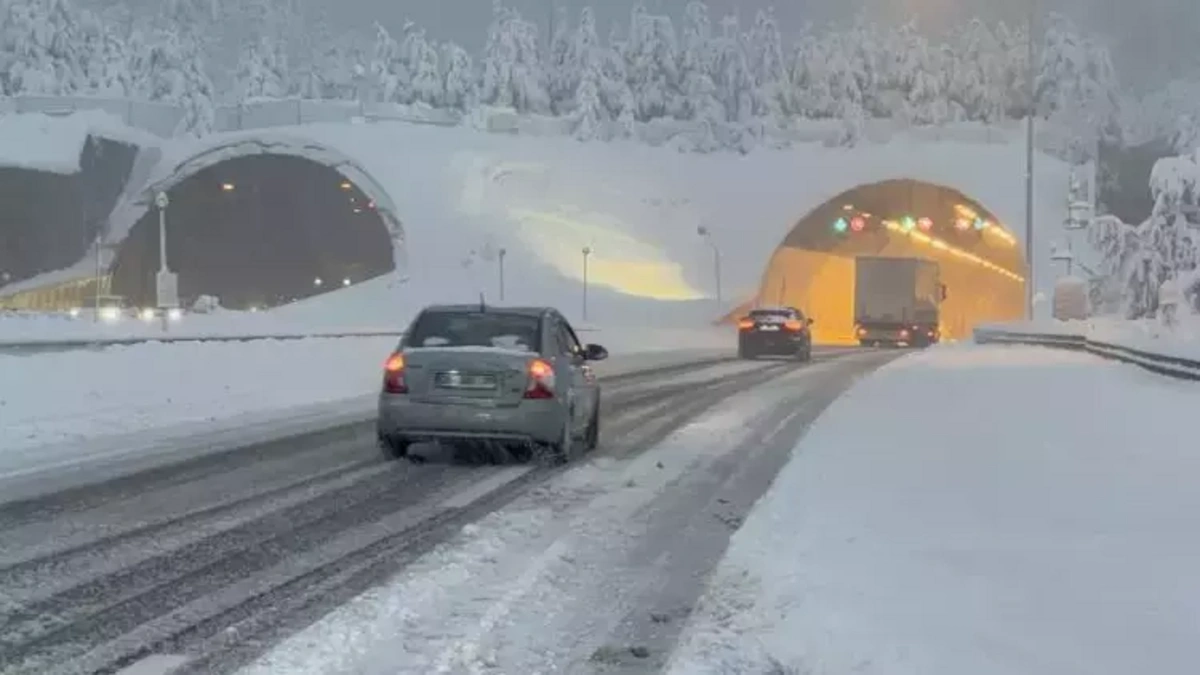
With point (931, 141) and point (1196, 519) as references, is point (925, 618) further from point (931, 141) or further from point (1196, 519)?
point (931, 141)

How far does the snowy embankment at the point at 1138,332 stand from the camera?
29.8 meters

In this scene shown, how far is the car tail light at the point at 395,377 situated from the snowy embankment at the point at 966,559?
394 cm

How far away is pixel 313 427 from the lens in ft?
60.6

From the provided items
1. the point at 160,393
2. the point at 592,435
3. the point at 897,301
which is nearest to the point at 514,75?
the point at 897,301

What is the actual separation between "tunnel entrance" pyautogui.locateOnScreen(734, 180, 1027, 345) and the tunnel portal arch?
23.4 metres

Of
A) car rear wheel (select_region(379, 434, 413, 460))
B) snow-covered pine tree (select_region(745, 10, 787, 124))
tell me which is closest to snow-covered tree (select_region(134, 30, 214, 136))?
snow-covered pine tree (select_region(745, 10, 787, 124))

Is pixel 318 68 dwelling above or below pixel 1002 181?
above

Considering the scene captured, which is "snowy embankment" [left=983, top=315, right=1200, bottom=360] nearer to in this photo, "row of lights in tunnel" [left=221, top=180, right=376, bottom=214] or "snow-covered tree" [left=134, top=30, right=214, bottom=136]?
"row of lights in tunnel" [left=221, top=180, right=376, bottom=214]

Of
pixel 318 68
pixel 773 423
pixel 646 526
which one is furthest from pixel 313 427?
pixel 318 68

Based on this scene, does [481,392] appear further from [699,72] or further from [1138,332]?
[699,72]

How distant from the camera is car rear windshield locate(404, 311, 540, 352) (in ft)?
47.4

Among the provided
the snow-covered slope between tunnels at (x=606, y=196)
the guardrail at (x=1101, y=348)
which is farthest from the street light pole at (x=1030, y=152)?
the snow-covered slope between tunnels at (x=606, y=196)

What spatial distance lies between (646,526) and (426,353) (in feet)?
14.7

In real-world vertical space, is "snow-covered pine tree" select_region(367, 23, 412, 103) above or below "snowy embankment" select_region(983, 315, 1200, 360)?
above
